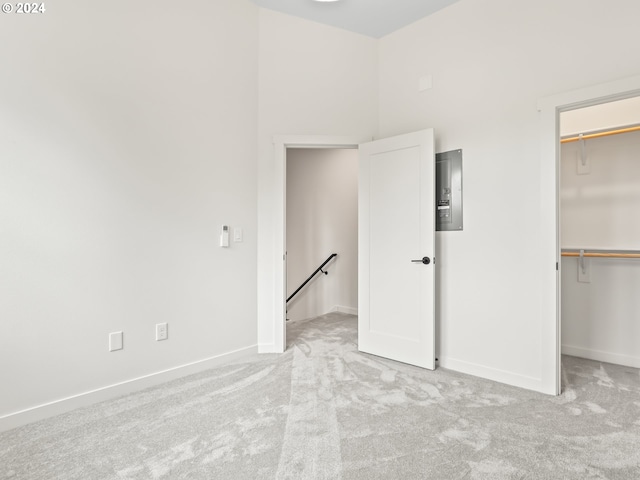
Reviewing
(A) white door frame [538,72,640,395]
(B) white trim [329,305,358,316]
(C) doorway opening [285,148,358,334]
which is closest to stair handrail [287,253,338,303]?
(C) doorway opening [285,148,358,334]

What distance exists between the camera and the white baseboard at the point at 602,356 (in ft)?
10.1

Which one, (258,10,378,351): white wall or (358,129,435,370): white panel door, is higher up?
(258,10,378,351): white wall

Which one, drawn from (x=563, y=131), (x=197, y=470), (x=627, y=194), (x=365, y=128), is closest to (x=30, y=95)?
(x=197, y=470)

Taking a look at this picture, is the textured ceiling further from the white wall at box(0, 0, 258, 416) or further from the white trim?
the white trim

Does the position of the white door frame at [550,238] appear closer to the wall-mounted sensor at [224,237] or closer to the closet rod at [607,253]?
the closet rod at [607,253]

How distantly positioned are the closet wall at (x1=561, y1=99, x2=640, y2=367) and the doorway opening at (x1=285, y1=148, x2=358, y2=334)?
2.58 metres

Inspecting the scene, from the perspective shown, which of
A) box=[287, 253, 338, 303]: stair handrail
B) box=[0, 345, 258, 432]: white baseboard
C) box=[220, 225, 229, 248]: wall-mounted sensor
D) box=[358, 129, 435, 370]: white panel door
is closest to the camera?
box=[0, 345, 258, 432]: white baseboard

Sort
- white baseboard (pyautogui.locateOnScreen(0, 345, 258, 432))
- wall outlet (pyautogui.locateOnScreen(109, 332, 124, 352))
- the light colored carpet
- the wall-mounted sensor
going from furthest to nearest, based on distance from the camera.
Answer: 1. the wall-mounted sensor
2. wall outlet (pyautogui.locateOnScreen(109, 332, 124, 352))
3. white baseboard (pyautogui.locateOnScreen(0, 345, 258, 432))
4. the light colored carpet

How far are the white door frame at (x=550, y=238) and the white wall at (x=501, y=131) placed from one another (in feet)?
0.11

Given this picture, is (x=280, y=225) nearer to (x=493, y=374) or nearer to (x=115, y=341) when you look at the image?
(x=115, y=341)

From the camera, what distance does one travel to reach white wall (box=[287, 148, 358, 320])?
510 centimetres

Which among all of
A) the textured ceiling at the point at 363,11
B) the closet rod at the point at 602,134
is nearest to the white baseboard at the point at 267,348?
the textured ceiling at the point at 363,11

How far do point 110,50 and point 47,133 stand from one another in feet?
2.38

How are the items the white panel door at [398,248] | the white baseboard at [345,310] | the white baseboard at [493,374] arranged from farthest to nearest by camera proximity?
the white baseboard at [345,310]
the white panel door at [398,248]
the white baseboard at [493,374]
